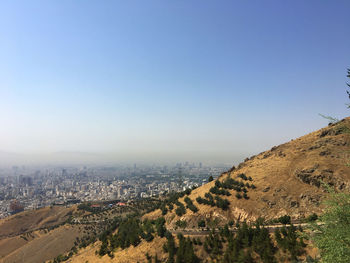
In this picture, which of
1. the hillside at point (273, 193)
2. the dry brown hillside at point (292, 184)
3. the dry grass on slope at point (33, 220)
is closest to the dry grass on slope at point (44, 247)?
the dry grass on slope at point (33, 220)

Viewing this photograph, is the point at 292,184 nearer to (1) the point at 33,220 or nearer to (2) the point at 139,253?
(2) the point at 139,253

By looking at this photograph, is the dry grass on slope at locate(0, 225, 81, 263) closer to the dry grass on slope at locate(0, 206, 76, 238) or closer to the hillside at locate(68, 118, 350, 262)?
the dry grass on slope at locate(0, 206, 76, 238)

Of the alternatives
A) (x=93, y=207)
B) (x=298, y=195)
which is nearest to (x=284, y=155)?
(x=298, y=195)

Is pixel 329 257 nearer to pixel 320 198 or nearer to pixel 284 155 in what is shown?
pixel 320 198

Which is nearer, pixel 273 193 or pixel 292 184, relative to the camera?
pixel 273 193

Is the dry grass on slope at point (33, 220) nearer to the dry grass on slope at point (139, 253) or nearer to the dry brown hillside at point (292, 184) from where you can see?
the dry grass on slope at point (139, 253)

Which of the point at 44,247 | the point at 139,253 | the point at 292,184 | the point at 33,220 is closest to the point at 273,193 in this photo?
the point at 292,184

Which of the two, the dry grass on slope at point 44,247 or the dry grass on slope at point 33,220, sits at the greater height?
the dry grass on slope at point 44,247

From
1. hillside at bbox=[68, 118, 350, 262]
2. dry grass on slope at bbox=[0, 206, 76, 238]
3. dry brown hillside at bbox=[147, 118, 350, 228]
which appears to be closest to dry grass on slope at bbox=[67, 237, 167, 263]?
hillside at bbox=[68, 118, 350, 262]
